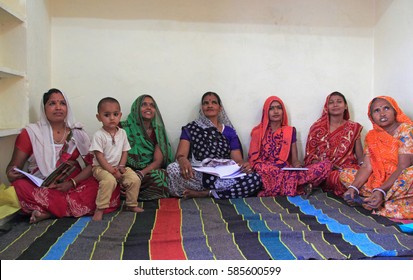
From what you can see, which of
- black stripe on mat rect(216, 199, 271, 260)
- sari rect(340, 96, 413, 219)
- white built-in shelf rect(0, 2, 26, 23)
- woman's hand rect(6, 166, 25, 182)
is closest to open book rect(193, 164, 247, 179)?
black stripe on mat rect(216, 199, 271, 260)

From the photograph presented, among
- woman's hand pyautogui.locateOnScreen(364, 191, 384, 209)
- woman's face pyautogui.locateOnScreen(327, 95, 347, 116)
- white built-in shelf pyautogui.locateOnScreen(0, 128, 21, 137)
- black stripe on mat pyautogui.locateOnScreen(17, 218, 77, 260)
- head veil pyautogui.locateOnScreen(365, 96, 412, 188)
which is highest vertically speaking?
woman's face pyautogui.locateOnScreen(327, 95, 347, 116)

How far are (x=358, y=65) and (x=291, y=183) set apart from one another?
6.30 ft

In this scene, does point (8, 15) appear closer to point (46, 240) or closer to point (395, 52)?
point (46, 240)

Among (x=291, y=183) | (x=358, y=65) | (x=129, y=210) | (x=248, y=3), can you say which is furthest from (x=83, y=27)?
(x=358, y=65)

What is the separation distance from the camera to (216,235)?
260cm

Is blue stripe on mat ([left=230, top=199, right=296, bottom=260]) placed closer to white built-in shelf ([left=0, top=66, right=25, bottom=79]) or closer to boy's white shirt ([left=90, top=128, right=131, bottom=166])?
boy's white shirt ([left=90, top=128, right=131, bottom=166])

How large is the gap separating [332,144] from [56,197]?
2974 millimetres

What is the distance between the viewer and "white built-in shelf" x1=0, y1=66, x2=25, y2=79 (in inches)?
116

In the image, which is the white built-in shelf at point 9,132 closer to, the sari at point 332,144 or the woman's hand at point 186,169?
the woman's hand at point 186,169

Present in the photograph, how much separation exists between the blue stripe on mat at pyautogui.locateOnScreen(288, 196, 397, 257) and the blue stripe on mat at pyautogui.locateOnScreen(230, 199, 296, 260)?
0.47m

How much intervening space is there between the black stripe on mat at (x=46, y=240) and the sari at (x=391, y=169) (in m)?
2.56

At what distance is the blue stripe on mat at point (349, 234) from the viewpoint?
7.51 feet

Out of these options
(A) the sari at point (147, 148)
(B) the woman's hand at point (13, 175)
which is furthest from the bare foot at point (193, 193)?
(B) the woman's hand at point (13, 175)

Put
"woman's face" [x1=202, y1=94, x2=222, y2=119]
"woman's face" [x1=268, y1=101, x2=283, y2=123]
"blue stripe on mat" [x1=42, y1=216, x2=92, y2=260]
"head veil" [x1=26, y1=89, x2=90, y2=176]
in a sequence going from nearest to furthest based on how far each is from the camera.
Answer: "blue stripe on mat" [x1=42, y1=216, x2=92, y2=260], "head veil" [x1=26, y1=89, x2=90, y2=176], "woman's face" [x1=202, y1=94, x2=222, y2=119], "woman's face" [x1=268, y1=101, x2=283, y2=123]
